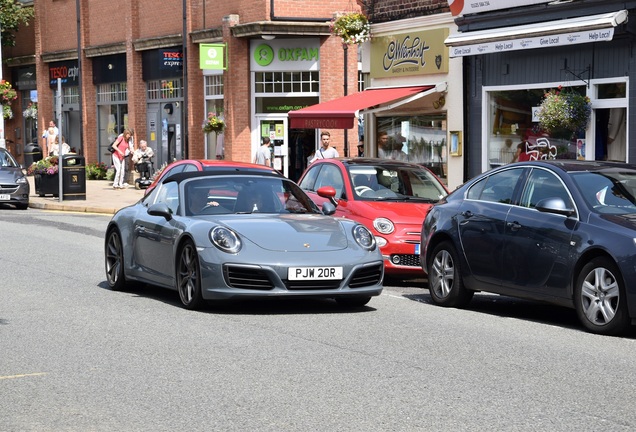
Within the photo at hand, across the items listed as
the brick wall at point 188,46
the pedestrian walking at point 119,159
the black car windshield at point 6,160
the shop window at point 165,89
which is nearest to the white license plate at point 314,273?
the black car windshield at point 6,160

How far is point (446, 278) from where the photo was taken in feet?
38.9

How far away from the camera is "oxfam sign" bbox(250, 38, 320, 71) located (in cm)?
3431

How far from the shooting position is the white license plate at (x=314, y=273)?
34.3 ft

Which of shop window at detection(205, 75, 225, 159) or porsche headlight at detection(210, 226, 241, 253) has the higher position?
shop window at detection(205, 75, 225, 159)

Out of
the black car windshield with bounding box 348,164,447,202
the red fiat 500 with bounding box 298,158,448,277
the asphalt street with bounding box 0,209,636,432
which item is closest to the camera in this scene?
the asphalt street with bounding box 0,209,636,432

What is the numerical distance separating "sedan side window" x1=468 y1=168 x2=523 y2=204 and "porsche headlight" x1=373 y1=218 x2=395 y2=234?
7.69ft

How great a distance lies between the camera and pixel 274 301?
11812mm

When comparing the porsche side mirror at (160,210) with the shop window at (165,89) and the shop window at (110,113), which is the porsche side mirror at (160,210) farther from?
the shop window at (110,113)

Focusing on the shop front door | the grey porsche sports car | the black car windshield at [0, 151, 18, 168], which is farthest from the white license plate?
the shop front door

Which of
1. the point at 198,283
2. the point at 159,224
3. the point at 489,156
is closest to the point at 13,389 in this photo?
the point at 198,283

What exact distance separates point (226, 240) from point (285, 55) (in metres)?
24.4

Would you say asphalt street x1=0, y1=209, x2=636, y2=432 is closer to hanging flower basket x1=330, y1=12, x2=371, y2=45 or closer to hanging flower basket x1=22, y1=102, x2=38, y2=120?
hanging flower basket x1=330, y1=12, x2=371, y2=45

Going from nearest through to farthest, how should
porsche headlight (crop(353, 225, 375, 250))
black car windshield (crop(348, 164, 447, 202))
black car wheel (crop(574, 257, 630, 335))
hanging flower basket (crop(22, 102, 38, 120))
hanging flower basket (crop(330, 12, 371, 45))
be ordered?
black car wheel (crop(574, 257, 630, 335)) < porsche headlight (crop(353, 225, 375, 250)) < black car windshield (crop(348, 164, 447, 202)) < hanging flower basket (crop(330, 12, 371, 45)) < hanging flower basket (crop(22, 102, 38, 120))

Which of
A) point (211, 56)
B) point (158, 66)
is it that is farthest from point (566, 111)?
point (158, 66)
